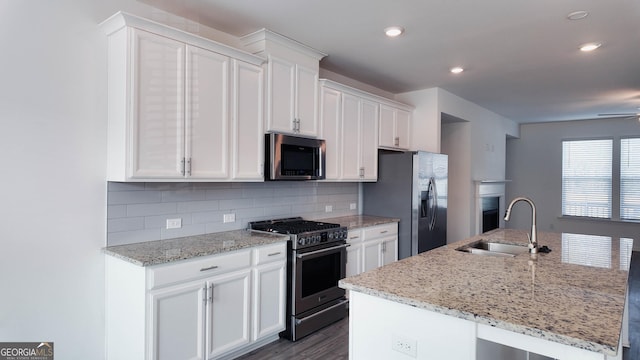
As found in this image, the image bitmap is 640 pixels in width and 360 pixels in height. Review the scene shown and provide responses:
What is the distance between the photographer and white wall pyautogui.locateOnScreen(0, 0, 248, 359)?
2170 millimetres

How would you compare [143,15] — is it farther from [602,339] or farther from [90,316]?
[602,339]

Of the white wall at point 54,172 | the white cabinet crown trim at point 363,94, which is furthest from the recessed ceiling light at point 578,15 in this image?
the white wall at point 54,172

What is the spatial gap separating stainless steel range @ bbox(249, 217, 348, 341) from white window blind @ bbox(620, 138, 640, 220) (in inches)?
280

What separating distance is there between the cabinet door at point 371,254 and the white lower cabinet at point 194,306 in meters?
1.28

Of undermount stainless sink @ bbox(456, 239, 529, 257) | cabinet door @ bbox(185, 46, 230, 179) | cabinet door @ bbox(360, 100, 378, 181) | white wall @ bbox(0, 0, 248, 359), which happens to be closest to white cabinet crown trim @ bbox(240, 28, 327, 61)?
cabinet door @ bbox(185, 46, 230, 179)

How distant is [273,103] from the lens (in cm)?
330

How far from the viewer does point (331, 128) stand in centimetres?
398

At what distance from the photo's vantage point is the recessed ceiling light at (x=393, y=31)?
10.2ft

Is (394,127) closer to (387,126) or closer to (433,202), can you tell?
(387,126)

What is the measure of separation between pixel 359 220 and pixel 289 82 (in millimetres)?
1757

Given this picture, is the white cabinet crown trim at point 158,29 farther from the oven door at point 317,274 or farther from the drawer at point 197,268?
the oven door at point 317,274

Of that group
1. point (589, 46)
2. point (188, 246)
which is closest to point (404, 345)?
point (188, 246)

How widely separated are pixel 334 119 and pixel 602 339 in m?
3.16

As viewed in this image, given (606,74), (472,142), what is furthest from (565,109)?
(606,74)
